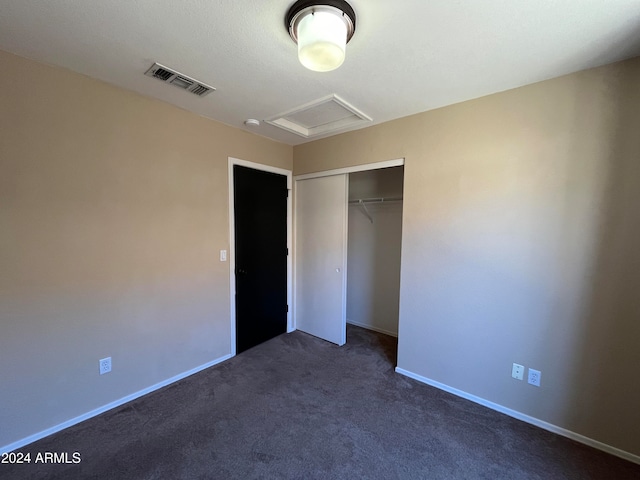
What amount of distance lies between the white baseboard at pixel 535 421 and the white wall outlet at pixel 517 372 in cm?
28

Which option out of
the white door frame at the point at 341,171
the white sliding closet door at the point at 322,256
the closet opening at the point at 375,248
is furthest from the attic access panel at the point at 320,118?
the closet opening at the point at 375,248

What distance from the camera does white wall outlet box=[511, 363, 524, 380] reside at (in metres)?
1.98

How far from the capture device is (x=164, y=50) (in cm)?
157

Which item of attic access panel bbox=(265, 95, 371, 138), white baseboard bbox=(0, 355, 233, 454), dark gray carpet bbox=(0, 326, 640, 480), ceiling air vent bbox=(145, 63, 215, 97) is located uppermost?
attic access panel bbox=(265, 95, 371, 138)

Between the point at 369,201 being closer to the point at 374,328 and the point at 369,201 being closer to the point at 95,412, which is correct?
the point at 374,328

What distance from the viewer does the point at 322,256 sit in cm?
330

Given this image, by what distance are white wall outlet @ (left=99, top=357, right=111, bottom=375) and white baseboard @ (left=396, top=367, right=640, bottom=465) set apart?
2.59m

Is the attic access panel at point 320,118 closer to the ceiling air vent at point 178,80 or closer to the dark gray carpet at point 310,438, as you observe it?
the ceiling air vent at point 178,80

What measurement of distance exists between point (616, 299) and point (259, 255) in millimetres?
2999

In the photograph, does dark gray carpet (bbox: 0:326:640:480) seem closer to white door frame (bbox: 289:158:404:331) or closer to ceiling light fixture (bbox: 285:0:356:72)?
white door frame (bbox: 289:158:404:331)

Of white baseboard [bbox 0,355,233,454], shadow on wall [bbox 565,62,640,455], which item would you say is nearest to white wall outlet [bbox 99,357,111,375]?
white baseboard [bbox 0,355,233,454]

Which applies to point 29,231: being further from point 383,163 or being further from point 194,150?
point 383,163

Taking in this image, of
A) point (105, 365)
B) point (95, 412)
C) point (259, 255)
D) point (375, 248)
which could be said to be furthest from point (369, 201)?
point (95, 412)

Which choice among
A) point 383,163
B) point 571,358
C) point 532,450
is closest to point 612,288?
point 571,358
